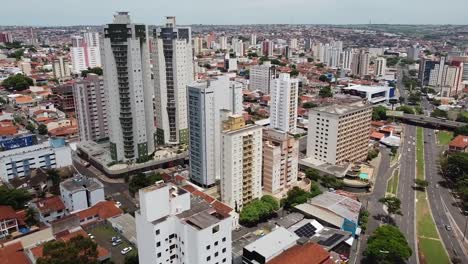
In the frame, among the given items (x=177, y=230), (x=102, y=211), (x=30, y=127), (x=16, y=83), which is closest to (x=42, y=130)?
(x=30, y=127)

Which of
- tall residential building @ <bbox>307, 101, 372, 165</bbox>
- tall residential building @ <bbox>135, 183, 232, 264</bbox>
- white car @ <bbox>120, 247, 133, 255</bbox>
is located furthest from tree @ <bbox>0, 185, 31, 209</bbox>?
tall residential building @ <bbox>307, 101, 372, 165</bbox>

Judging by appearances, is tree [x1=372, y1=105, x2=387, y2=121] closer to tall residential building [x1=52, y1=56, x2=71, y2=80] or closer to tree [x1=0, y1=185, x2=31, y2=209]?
tree [x1=0, y1=185, x2=31, y2=209]

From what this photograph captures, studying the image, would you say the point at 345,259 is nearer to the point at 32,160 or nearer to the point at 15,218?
the point at 15,218

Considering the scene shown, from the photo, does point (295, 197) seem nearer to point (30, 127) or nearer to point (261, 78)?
point (30, 127)

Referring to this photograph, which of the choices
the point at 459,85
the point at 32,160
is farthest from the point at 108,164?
the point at 459,85

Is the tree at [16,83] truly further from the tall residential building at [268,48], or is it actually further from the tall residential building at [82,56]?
the tall residential building at [268,48]
